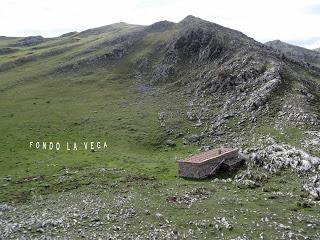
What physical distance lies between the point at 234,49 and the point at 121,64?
37.2m

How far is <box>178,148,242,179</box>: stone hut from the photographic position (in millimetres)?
52219

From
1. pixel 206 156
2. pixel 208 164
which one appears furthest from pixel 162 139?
pixel 208 164

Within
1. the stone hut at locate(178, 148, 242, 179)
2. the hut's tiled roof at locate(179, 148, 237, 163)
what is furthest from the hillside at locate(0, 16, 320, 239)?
the hut's tiled roof at locate(179, 148, 237, 163)

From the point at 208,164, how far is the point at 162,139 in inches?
784

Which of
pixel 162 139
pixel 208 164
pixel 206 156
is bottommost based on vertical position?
pixel 162 139

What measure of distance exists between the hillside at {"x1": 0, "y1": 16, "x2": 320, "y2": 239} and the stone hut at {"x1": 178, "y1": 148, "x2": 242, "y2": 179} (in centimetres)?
170

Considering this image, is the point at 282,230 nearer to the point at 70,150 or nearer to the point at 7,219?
the point at 7,219

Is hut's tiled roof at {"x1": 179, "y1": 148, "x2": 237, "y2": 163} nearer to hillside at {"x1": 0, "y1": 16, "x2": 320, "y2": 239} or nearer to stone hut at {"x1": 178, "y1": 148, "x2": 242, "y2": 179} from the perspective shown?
stone hut at {"x1": 178, "y1": 148, "x2": 242, "y2": 179}

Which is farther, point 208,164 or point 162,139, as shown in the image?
point 162,139

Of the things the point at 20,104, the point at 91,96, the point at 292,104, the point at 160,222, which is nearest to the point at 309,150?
the point at 292,104

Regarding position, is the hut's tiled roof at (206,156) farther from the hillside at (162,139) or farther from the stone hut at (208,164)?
the hillside at (162,139)

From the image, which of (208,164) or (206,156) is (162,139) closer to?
(206,156)

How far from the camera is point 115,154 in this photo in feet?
215

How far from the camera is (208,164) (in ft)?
173
